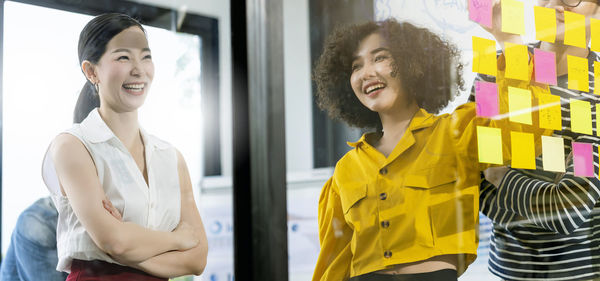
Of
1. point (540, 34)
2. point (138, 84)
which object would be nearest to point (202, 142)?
point (138, 84)

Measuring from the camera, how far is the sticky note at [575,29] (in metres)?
2.03

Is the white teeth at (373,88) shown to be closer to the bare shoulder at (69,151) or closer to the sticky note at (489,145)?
the sticky note at (489,145)

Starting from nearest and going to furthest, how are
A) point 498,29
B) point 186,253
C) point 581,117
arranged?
point 186,253 < point 498,29 < point 581,117

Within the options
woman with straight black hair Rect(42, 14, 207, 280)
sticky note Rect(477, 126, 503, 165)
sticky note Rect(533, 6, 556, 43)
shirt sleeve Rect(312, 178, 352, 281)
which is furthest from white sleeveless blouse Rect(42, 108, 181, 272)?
sticky note Rect(533, 6, 556, 43)

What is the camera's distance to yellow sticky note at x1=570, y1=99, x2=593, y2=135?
1967mm

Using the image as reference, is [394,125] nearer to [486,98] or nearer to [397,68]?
[397,68]

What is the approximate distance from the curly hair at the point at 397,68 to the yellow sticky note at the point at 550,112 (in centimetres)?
33

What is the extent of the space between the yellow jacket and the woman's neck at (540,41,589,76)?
0.53 metres

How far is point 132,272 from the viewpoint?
4.54ft

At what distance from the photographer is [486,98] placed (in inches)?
71.7

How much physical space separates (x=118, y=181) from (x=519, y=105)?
4.04 feet

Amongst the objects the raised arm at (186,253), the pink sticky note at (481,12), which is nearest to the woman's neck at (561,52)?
the pink sticky note at (481,12)

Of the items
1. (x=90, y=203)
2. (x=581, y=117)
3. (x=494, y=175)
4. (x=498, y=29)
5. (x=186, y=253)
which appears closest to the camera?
(x=90, y=203)

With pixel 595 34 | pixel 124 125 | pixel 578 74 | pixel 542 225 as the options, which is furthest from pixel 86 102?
pixel 595 34
